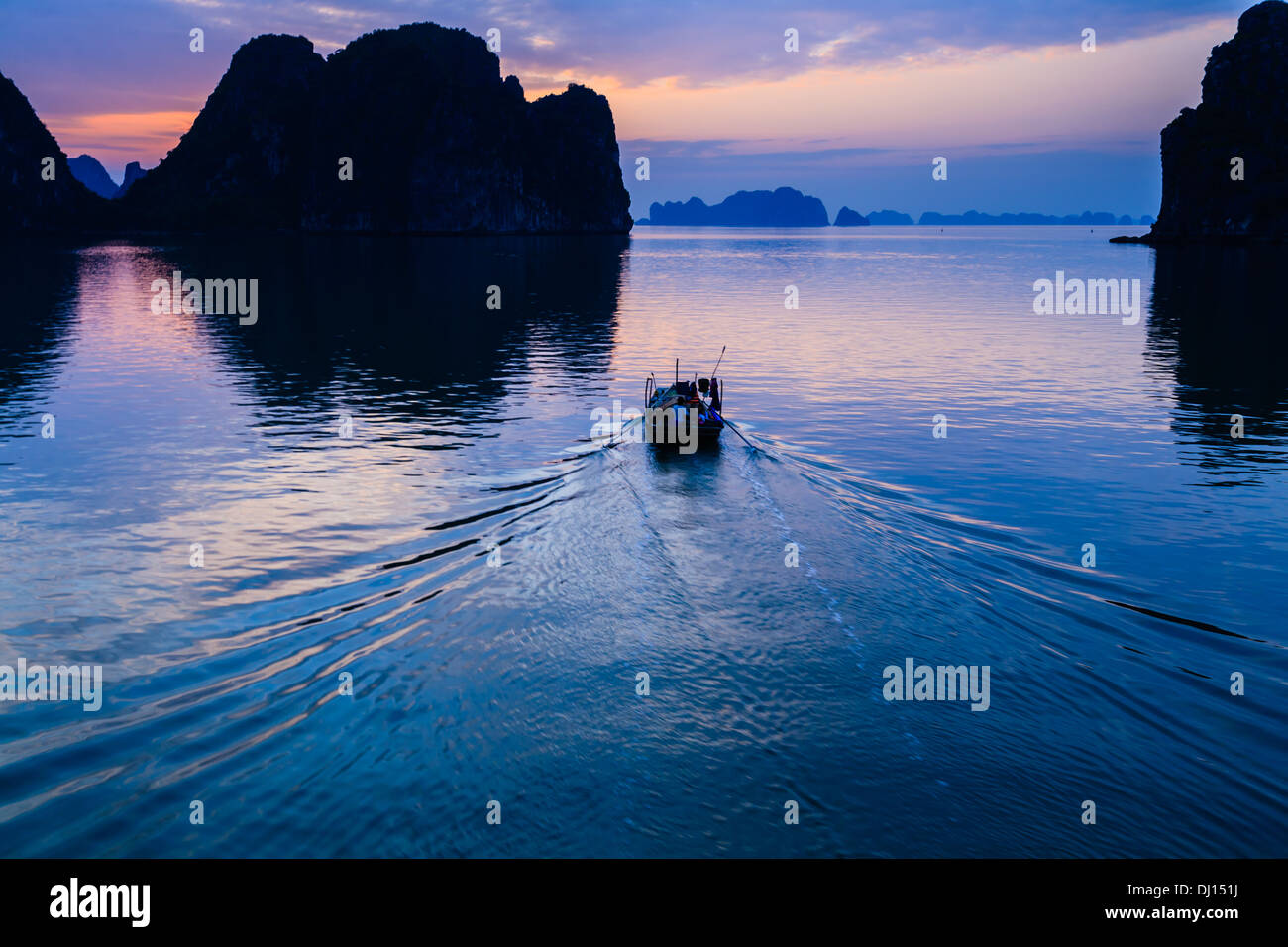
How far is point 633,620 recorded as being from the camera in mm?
16984

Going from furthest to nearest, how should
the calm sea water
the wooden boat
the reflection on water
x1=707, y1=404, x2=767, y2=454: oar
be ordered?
x1=707, y1=404, x2=767, y2=454: oar
the wooden boat
the reflection on water
the calm sea water

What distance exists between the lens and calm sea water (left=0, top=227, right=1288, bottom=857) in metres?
11.3

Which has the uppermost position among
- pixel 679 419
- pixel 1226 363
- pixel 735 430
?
pixel 1226 363

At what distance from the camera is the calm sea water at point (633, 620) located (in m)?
11.3

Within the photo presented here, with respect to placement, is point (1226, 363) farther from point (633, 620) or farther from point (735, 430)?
point (633, 620)

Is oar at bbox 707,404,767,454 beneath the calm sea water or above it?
above

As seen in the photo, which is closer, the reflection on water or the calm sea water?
the calm sea water

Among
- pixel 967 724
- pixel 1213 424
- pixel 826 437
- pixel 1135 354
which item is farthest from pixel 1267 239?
pixel 967 724

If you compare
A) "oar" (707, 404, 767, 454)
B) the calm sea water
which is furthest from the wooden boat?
the calm sea water

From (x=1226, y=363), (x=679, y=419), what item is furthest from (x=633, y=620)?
(x=1226, y=363)

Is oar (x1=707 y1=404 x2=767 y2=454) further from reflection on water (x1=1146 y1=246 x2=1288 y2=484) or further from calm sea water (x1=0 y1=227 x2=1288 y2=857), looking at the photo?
reflection on water (x1=1146 y1=246 x2=1288 y2=484)

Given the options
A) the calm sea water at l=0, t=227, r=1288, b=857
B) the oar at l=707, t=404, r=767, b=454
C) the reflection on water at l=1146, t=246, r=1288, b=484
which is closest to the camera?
the calm sea water at l=0, t=227, r=1288, b=857

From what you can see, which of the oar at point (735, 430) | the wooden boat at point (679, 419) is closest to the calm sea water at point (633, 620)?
the oar at point (735, 430)
